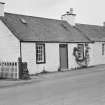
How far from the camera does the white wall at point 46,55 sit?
16875mm

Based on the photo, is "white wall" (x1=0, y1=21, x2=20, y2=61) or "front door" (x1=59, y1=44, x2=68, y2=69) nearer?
"white wall" (x1=0, y1=21, x2=20, y2=61)

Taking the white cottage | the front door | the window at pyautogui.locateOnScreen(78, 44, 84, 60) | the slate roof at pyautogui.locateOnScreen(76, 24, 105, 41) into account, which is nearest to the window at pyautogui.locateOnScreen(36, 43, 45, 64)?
the white cottage

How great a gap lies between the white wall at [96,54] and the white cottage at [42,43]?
0.38 feet

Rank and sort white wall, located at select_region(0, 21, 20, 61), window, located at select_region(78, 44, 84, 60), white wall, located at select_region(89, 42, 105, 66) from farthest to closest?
white wall, located at select_region(89, 42, 105, 66) → window, located at select_region(78, 44, 84, 60) → white wall, located at select_region(0, 21, 20, 61)

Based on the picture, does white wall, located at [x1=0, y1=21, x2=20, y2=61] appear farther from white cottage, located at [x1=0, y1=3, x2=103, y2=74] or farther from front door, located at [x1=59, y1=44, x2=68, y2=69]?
front door, located at [x1=59, y1=44, x2=68, y2=69]

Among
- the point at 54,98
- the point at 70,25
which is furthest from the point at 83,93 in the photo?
the point at 70,25

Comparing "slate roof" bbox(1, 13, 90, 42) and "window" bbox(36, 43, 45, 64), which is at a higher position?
"slate roof" bbox(1, 13, 90, 42)

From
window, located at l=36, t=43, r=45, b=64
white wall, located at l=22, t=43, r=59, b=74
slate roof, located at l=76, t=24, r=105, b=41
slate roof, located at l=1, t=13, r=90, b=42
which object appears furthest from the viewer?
slate roof, located at l=76, t=24, r=105, b=41

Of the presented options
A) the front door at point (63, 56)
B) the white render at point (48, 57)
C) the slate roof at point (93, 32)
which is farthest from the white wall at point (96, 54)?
the front door at point (63, 56)

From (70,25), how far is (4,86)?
1467 cm

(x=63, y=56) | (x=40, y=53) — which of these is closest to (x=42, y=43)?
(x=40, y=53)

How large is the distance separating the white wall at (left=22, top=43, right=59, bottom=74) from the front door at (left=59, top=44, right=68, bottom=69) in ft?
2.21

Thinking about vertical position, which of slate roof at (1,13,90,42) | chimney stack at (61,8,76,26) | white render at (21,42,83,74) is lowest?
white render at (21,42,83,74)

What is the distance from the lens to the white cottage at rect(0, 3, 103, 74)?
16.9 m
